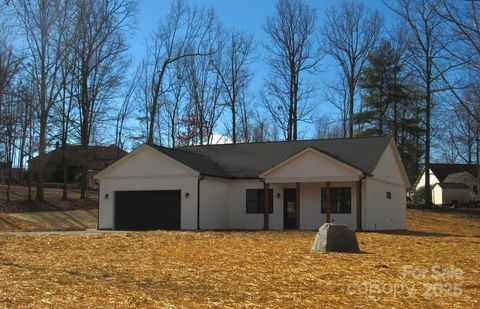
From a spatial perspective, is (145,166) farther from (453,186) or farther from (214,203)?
(453,186)

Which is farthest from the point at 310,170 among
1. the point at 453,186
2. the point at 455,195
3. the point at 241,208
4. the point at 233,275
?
the point at 455,195

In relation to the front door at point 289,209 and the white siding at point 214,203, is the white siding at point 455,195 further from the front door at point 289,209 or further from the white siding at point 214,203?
the white siding at point 214,203

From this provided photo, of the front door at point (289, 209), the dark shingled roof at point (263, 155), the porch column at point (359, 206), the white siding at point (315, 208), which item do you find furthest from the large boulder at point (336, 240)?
the front door at point (289, 209)

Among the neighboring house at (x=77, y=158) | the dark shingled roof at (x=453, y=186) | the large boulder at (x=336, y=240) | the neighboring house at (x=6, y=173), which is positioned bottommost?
the large boulder at (x=336, y=240)

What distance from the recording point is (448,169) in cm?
6462

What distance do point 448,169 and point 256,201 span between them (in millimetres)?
44667

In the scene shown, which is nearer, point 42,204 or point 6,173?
point 42,204

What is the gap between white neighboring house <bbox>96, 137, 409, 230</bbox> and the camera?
24.6m

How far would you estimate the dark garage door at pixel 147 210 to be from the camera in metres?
26.0

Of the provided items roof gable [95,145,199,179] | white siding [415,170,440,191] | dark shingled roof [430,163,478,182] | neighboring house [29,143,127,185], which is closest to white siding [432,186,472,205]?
white siding [415,170,440,191]

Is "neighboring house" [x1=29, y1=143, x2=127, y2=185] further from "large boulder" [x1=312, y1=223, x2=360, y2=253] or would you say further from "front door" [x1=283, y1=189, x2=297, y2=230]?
"large boulder" [x1=312, y1=223, x2=360, y2=253]

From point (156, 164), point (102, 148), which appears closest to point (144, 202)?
point (156, 164)

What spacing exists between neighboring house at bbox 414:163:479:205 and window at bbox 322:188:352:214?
33.4 metres

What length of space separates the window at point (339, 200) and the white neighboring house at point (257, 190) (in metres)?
0.05
